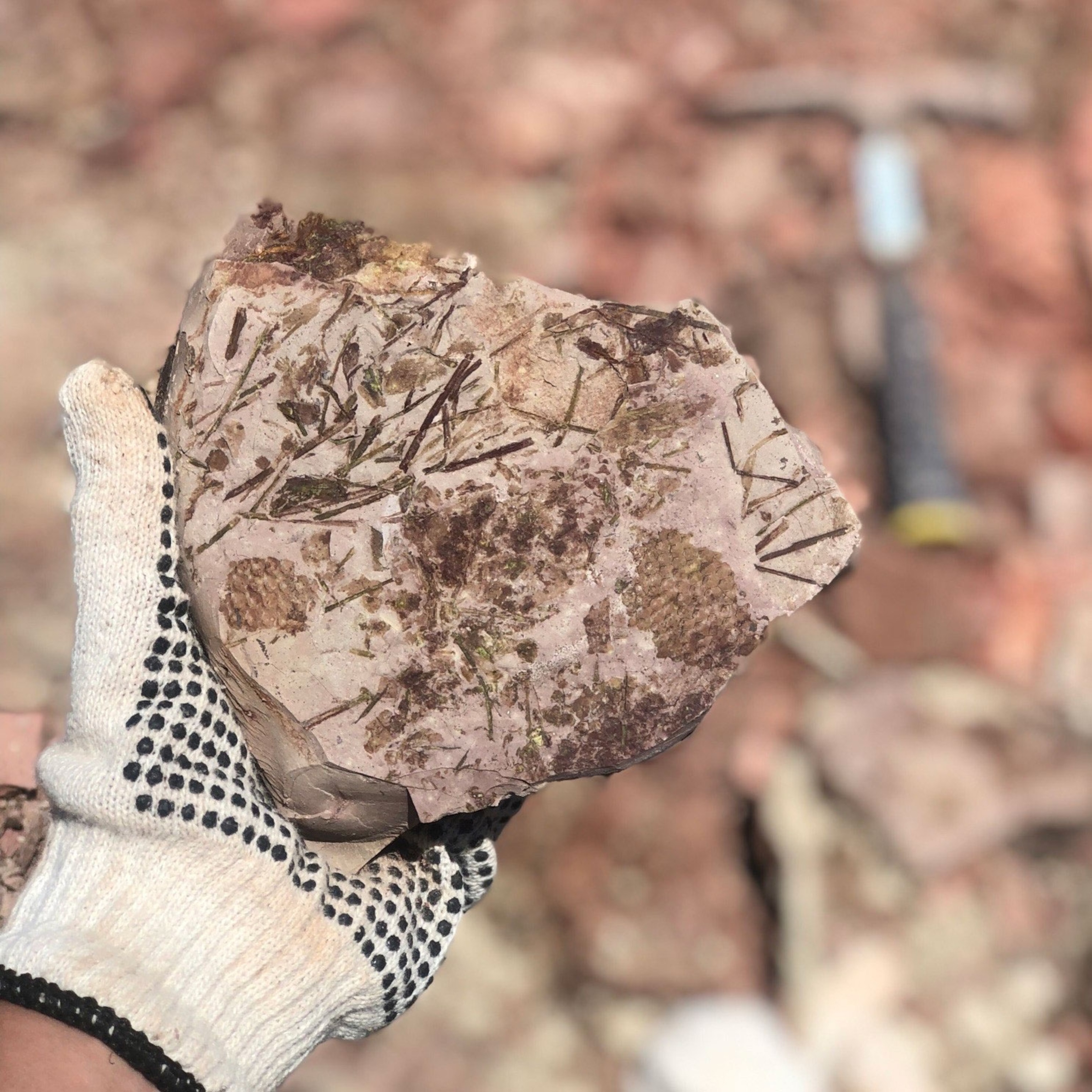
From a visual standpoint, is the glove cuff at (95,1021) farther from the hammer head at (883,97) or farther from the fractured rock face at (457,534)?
the hammer head at (883,97)

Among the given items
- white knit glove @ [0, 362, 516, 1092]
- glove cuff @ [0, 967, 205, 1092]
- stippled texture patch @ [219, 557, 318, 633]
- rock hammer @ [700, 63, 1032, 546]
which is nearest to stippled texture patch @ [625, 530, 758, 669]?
stippled texture patch @ [219, 557, 318, 633]

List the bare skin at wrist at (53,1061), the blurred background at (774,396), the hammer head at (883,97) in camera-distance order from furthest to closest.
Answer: the hammer head at (883,97)
the blurred background at (774,396)
the bare skin at wrist at (53,1061)

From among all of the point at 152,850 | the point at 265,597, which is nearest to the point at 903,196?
the point at 265,597

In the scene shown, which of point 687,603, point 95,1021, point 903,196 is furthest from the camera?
point 903,196

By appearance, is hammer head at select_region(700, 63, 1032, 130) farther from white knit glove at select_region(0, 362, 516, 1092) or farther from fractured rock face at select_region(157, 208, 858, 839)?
white knit glove at select_region(0, 362, 516, 1092)

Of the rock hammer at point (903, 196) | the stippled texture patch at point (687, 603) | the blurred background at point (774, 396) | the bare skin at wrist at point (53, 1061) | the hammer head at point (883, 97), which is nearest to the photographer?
the bare skin at wrist at point (53, 1061)

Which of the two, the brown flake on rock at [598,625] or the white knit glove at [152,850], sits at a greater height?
Answer: the brown flake on rock at [598,625]

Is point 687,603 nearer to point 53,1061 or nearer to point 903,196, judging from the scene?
point 53,1061

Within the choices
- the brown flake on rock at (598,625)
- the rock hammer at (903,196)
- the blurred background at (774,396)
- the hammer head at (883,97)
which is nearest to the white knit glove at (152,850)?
the brown flake on rock at (598,625)
